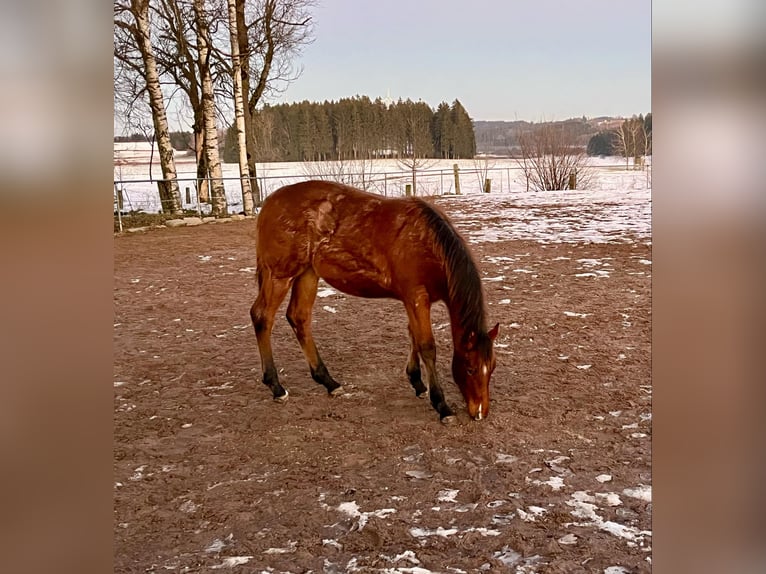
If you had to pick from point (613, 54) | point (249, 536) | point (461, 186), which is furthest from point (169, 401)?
point (613, 54)

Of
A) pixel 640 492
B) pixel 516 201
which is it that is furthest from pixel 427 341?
pixel 516 201

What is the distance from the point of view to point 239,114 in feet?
13.0

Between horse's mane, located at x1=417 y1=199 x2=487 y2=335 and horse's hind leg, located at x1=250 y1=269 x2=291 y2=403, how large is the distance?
656 mm

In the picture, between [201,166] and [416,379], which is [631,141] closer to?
[416,379]

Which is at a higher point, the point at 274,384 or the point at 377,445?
the point at 274,384

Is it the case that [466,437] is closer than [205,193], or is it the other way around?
[466,437]

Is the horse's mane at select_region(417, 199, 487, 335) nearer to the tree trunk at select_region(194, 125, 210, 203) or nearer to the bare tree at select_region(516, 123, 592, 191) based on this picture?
the bare tree at select_region(516, 123, 592, 191)

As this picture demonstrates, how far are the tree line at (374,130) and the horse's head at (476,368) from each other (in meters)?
1.40

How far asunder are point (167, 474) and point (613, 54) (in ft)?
8.24

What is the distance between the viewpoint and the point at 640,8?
2568mm

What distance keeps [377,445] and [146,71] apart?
3316 millimetres
